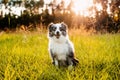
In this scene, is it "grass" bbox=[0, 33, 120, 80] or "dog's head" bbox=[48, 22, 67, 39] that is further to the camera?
"dog's head" bbox=[48, 22, 67, 39]

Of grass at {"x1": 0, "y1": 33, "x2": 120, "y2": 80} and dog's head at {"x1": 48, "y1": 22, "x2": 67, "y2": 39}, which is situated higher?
dog's head at {"x1": 48, "y1": 22, "x2": 67, "y2": 39}

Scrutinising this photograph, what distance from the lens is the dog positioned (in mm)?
4742

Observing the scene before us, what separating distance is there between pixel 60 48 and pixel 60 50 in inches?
1.3

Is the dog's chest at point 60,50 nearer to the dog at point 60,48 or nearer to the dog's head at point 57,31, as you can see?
the dog at point 60,48

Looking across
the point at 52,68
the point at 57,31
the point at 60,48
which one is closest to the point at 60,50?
the point at 60,48

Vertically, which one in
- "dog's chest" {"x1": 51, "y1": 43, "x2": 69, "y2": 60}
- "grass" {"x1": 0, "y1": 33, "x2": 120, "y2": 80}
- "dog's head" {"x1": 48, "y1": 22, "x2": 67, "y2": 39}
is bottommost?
"grass" {"x1": 0, "y1": 33, "x2": 120, "y2": 80}

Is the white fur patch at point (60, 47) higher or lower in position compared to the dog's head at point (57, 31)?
lower

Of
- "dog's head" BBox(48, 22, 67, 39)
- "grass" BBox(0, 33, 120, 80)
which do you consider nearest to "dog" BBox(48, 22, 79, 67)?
"dog's head" BBox(48, 22, 67, 39)

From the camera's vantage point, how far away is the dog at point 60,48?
4742mm

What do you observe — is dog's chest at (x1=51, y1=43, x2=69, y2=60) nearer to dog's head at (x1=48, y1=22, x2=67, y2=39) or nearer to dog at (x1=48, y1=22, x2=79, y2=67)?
dog at (x1=48, y1=22, x2=79, y2=67)

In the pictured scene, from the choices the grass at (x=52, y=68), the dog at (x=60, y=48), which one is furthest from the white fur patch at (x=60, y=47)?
the grass at (x=52, y=68)

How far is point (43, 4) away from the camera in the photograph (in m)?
36.2

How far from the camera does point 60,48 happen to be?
15.7ft

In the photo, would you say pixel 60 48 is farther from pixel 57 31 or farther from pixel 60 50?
pixel 57 31
